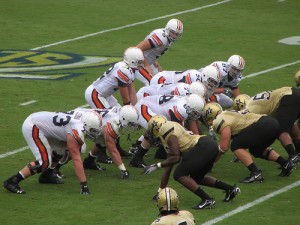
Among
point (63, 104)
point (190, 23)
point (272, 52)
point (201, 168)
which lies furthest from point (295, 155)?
point (190, 23)

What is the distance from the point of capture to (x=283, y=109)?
48.3 feet

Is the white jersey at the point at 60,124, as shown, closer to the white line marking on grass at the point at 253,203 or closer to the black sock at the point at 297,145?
the white line marking on grass at the point at 253,203

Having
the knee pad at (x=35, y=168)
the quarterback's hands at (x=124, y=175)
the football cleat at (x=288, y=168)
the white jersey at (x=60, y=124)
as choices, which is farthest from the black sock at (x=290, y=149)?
the knee pad at (x=35, y=168)

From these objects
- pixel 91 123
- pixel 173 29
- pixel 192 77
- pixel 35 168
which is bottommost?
pixel 35 168

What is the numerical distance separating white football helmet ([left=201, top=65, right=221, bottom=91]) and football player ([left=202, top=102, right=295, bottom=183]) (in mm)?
1464

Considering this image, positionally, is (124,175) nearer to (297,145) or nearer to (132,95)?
(132,95)

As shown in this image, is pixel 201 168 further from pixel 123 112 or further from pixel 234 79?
pixel 234 79

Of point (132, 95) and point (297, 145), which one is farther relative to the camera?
point (132, 95)

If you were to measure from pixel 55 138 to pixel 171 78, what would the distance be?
322cm

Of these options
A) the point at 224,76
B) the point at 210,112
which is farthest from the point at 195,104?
the point at 224,76

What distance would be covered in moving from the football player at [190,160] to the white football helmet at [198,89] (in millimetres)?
2063

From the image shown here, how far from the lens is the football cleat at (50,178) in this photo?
14.0 m

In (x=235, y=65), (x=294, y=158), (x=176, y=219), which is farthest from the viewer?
(x=235, y=65)

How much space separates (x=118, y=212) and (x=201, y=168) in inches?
46.7
